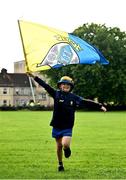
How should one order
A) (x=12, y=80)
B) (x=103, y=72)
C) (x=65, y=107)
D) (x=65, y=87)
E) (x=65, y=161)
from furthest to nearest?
(x=12, y=80) → (x=103, y=72) → (x=65, y=161) → (x=65, y=87) → (x=65, y=107)

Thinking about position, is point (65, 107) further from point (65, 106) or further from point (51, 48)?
point (51, 48)

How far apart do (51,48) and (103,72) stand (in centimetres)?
8385

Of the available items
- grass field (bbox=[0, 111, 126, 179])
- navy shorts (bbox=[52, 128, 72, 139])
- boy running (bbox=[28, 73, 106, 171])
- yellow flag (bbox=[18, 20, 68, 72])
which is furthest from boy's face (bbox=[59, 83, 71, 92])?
grass field (bbox=[0, 111, 126, 179])

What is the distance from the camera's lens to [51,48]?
1388cm

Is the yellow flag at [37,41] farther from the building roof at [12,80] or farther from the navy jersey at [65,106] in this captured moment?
the building roof at [12,80]

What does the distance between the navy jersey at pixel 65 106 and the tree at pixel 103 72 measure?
81.3 meters

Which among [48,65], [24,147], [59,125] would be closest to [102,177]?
[59,125]

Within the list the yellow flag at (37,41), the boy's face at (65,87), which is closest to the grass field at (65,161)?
the boy's face at (65,87)

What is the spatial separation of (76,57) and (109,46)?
83712mm

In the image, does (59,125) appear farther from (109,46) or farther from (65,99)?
(109,46)

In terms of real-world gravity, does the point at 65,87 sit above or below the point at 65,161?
above

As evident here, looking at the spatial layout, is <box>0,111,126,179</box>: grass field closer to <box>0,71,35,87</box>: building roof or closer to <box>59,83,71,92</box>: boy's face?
<box>59,83,71,92</box>: boy's face

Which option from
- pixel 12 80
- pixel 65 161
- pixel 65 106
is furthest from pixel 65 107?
pixel 12 80

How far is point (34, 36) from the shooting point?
13.9 metres
